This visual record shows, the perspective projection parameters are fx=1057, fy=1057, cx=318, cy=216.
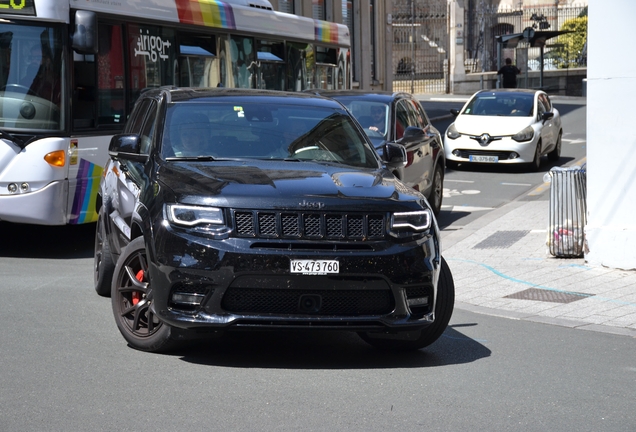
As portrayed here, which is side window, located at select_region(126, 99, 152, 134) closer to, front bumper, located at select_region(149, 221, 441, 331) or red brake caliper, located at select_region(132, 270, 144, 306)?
red brake caliper, located at select_region(132, 270, 144, 306)

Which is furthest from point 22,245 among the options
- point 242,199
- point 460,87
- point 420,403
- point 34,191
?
point 460,87

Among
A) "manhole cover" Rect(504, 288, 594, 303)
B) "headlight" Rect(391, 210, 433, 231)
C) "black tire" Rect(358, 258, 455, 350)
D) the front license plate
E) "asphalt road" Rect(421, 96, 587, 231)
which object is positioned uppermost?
"headlight" Rect(391, 210, 433, 231)

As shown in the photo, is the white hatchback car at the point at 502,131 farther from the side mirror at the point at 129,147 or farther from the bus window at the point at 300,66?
the side mirror at the point at 129,147

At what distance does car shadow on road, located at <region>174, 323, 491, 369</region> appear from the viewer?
6.43 m

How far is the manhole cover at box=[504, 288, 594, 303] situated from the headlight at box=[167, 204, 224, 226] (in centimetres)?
428

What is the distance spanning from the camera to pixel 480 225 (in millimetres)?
14453

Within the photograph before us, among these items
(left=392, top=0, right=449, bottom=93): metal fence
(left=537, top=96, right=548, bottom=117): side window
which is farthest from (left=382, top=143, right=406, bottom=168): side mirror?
(left=392, top=0, right=449, bottom=93): metal fence

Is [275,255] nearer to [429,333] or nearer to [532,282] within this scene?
[429,333]

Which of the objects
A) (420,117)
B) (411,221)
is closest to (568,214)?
(420,117)

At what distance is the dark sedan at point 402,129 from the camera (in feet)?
44.4

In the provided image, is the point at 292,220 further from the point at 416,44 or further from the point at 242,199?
the point at 416,44

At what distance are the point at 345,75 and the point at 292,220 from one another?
14.7m

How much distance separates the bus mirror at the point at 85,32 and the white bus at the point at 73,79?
1 cm

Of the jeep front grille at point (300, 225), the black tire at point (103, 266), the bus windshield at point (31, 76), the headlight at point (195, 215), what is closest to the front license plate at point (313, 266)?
the jeep front grille at point (300, 225)
